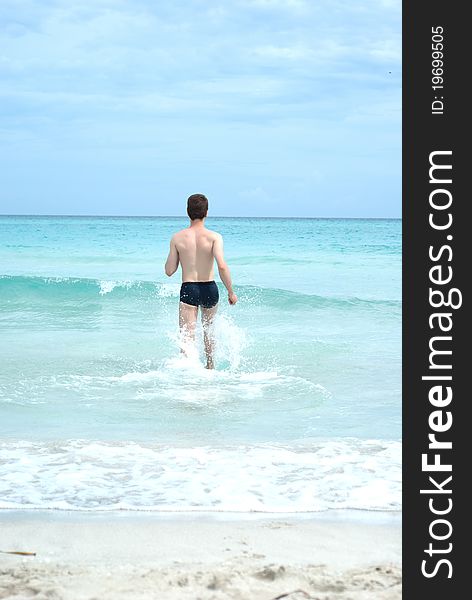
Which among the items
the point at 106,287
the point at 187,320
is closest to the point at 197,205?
the point at 187,320

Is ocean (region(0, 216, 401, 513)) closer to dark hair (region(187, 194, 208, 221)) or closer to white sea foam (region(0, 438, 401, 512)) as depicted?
white sea foam (region(0, 438, 401, 512))

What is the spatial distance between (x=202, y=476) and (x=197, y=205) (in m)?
3.37

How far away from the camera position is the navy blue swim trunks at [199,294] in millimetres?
7156

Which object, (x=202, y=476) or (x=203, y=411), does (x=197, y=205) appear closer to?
(x=203, y=411)

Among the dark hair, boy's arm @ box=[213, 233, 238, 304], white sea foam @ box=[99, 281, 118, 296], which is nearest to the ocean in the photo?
boy's arm @ box=[213, 233, 238, 304]

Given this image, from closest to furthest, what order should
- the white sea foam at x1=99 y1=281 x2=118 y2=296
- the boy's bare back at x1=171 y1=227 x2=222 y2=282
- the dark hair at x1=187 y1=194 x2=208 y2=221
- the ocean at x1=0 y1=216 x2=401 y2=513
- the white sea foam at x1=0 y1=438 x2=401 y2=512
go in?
the white sea foam at x1=0 y1=438 x2=401 y2=512
the ocean at x1=0 y1=216 x2=401 y2=513
the dark hair at x1=187 y1=194 x2=208 y2=221
the boy's bare back at x1=171 y1=227 x2=222 y2=282
the white sea foam at x1=99 y1=281 x2=118 y2=296

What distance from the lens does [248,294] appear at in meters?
16.0

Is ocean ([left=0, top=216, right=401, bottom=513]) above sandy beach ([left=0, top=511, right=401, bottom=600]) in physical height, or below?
below

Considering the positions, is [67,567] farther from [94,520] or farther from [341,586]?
[341,586]

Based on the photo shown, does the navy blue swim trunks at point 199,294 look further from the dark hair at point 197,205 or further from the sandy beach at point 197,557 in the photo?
the sandy beach at point 197,557

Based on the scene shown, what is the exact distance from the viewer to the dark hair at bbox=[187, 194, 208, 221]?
696cm

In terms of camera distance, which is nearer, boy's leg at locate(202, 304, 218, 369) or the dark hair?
the dark hair

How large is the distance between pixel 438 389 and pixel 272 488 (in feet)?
5.48

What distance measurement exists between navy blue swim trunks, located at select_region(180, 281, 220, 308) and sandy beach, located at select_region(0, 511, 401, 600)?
3723 millimetres
